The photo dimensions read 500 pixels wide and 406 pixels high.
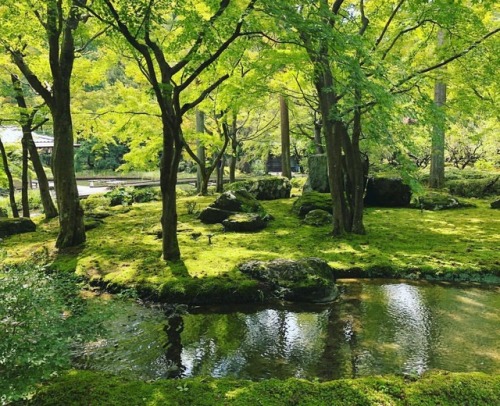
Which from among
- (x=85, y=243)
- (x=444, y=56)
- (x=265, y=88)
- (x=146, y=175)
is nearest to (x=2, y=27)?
(x=85, y=243)

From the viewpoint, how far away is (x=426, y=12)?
29.2 ft

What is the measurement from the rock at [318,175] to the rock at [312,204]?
1903 millimetres

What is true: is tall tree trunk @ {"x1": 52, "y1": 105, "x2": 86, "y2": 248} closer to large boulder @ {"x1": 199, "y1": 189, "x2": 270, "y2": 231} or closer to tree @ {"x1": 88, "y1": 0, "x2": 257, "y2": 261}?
tree @ {"x1": 88, "y1": 0, "x2": 257, "y2": 261}

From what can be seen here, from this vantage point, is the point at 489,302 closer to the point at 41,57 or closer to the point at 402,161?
the point at 402,161

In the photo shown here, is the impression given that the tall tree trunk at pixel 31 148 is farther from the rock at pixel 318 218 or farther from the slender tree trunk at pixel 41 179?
the rock at pixel 318 218

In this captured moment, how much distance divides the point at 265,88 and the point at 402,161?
172 inches

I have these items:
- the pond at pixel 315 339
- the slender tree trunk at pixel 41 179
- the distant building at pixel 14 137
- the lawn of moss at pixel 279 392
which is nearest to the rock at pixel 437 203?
the pond at pixel 315 339

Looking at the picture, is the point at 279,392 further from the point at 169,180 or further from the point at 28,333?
the point at 169,180

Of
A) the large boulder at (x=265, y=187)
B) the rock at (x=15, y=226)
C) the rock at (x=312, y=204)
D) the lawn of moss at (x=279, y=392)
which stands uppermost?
the large boulder at (x=265, y=187)

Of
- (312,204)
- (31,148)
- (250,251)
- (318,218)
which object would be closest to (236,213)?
(318,218)

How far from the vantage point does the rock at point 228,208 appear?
1245cm

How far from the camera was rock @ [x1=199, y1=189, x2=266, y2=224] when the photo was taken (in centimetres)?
1245

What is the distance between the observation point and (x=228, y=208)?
12.7 meters

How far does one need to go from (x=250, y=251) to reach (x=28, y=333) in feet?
20.7
